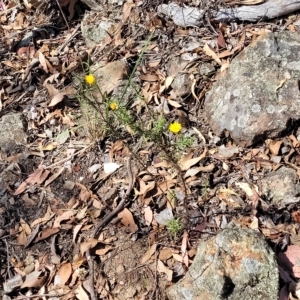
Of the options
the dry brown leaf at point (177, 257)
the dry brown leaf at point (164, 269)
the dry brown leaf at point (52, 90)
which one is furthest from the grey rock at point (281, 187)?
the dry brown leaf at point (52, 90)

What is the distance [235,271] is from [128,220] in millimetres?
868

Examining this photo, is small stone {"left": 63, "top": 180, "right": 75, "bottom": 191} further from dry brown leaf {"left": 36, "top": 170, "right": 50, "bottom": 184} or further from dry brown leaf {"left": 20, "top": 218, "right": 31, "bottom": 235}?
dry brown leaf {"left": 20, "top": 218, "right": 31, "bottom": 235}

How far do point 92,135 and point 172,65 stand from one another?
0.85 metres

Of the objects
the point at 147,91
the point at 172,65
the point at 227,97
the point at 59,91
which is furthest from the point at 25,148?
the point at 227,97

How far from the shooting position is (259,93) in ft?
11.3

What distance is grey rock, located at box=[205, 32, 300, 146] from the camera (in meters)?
3.37

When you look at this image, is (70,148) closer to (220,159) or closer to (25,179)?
(25,179)

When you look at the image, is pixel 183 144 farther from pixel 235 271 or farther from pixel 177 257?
pixel 235 271

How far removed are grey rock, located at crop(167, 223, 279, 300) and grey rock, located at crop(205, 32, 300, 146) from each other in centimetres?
88

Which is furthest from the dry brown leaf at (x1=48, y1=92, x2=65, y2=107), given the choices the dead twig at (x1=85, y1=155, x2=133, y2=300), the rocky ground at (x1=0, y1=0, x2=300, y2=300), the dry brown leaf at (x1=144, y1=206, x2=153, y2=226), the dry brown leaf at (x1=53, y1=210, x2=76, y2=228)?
the dry brown leaf at (x1=144, y1=206, x2=153, y2=226)

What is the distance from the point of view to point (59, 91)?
414 centimetres

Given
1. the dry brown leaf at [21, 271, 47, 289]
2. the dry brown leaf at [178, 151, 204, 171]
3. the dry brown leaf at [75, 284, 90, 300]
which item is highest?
the dry brown leaf at [178, 151, 204, 171]

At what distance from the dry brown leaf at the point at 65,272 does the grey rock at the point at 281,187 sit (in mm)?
Result: 1308

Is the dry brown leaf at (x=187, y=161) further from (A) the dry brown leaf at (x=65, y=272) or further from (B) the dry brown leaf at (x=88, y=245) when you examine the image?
(A) the dry brown leaf at (x=65, y=272)
